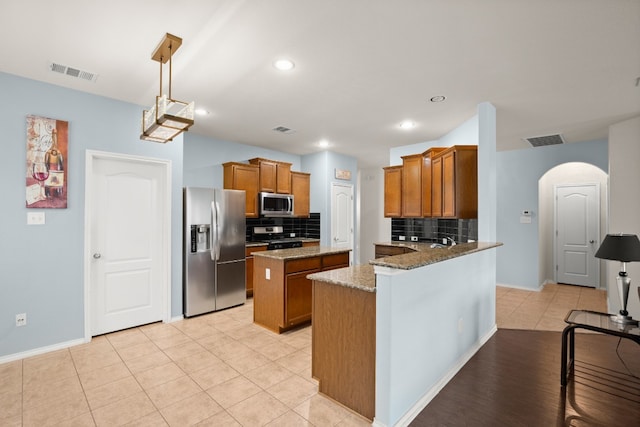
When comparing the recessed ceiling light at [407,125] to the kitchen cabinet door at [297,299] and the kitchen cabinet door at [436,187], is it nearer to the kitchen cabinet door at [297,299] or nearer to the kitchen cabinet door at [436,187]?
the kitchen cabinet door at [436,187]

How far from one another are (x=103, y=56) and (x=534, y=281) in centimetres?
718

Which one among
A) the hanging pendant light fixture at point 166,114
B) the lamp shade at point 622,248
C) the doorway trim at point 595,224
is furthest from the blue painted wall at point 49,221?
the doorway trim at point 595,224

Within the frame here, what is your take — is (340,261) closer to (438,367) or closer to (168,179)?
(438,367)

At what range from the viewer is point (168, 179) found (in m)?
3.93

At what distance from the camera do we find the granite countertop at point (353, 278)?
2.06 m

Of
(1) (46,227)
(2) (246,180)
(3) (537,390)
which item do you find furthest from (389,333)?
(2) (246,180)

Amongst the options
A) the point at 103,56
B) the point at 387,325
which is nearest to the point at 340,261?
the point at 387,325

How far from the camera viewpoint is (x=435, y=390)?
2344 millimetres

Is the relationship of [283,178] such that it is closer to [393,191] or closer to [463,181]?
[393,191]

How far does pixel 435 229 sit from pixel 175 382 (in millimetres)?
4409

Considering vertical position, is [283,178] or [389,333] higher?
[283,178]

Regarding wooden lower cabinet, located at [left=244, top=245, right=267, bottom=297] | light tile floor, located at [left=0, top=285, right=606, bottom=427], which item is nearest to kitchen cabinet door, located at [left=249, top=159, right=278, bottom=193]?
wooden lower cabinet, located at [left=244, top=245, right=267, bottom=297]

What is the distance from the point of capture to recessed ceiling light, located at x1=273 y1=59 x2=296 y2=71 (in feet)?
8.80

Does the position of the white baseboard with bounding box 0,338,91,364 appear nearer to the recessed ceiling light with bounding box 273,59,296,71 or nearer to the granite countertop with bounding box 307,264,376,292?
the granite countertop with bounding box 307,264,376,292
